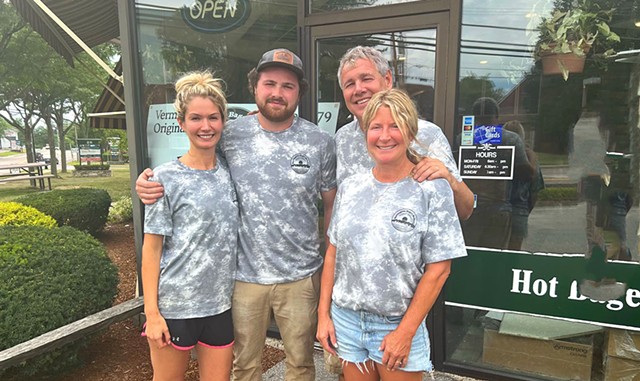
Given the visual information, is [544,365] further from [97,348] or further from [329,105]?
[97,348]

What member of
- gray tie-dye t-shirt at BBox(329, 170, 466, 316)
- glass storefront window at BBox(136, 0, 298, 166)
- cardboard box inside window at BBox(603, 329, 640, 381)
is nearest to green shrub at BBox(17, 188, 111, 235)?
glass storefront window at BBox(136, 0, 298, 166)

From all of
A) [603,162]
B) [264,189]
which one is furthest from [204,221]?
[603,162]

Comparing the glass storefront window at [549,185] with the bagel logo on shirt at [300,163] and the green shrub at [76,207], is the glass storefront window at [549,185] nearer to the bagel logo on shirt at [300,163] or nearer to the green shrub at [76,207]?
the bagel logo on shirt at [300,163]

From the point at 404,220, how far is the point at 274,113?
0.84m

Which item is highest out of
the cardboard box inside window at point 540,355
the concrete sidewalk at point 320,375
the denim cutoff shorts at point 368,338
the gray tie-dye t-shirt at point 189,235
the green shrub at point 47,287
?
the gray tie-dye t-shirt at point 189,235

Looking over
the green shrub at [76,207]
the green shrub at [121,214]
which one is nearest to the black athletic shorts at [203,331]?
the green shrub at [76,207]

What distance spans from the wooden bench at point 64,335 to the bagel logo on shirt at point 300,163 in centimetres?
176

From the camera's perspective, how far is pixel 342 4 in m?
3.10

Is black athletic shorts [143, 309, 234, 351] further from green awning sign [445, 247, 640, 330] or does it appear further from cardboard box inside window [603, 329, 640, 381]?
cardboard box inside window [603, 329, 640, 381]

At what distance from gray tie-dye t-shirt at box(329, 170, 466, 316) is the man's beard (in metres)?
0.63

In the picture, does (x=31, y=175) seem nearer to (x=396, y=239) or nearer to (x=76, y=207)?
(x=76, y=207)

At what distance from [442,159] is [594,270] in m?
1.47

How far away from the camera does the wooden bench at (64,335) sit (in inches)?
95.0

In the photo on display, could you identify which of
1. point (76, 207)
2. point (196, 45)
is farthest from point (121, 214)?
point (196, 45)
